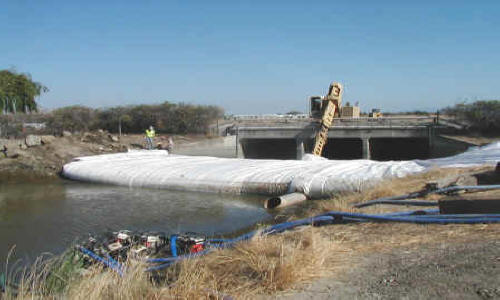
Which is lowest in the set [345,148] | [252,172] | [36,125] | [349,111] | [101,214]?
[101,214]

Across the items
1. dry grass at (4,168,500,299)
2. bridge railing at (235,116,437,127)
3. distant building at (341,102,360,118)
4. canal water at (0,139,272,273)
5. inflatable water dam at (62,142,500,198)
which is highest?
distant building at (341,102,360,118)

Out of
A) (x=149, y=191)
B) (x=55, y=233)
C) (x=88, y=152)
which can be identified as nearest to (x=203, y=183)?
(x=149, y=191)

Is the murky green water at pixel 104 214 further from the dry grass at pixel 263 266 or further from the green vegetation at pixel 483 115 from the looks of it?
the green vegetation at pixel 483 115

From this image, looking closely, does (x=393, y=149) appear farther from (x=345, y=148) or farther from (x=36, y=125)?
(x=36, y=125)

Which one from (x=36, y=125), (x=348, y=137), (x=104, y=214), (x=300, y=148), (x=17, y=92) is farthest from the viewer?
(x=17, y=92)

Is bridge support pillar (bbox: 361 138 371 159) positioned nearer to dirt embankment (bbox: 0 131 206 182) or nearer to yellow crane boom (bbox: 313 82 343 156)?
yellow crane boom (bbox: 313 82 343 156)

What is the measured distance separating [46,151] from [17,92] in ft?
92.6

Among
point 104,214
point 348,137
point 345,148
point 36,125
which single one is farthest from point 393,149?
point 36,125

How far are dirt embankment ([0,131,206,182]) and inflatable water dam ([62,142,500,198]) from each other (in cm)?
184

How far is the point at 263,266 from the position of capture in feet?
13.1

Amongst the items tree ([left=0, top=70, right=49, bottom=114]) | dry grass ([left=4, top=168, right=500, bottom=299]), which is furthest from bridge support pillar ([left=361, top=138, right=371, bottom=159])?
tree ([left=0, top=70, right=49, bottom=114])

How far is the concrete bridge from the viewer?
28766 mm

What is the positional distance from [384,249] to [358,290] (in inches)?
52.0

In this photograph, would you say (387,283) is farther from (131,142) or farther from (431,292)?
(131,142)
